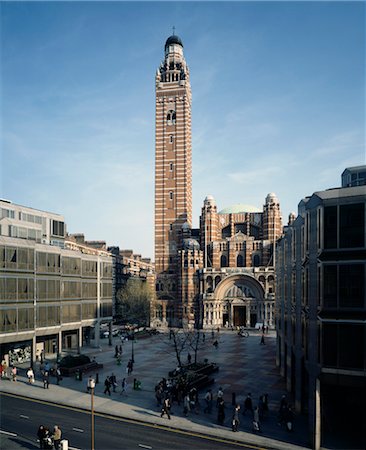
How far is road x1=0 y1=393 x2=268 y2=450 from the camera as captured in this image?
22562 mm

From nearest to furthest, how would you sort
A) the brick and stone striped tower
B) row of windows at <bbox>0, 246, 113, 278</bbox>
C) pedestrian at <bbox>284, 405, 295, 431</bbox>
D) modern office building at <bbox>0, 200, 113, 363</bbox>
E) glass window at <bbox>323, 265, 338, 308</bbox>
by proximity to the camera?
glass window at <bbox>323, 265, 338, 308</bbox> → pedestrian at <bbox>284, 405, 295, 431</bbox> → row of windows at <bbox>0, 246, 113, 278</bbox> → modern office building at <bbox>0, 200, 113, 363</bbox> → the brick and stone striped tower

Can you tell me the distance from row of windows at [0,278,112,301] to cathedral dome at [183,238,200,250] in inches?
1267

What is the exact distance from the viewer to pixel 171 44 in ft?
355

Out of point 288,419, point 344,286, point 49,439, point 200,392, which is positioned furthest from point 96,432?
point 344,286

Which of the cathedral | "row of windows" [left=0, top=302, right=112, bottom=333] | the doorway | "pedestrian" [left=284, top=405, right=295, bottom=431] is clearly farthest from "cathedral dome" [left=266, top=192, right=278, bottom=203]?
"pedestrian" [left=284, top=405, right=295, bottom=431]

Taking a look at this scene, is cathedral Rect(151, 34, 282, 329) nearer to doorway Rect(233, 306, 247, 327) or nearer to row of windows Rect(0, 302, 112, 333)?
doorway Rect(233, 306, 247, 327)

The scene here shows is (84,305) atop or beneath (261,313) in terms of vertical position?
atop

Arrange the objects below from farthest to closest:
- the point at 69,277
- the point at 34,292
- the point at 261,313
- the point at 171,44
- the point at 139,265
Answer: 1. the point at 139,265
2. the point at 171,44
3. the point at 261,313
4. the point at 69,277
5. the point at 34,292

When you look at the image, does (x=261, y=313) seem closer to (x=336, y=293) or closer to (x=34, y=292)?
(x=34, y=292)

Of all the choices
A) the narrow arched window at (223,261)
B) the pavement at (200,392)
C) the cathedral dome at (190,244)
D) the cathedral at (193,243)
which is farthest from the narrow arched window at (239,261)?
the pavement at (200,392)

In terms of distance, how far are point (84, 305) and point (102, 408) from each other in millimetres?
26973

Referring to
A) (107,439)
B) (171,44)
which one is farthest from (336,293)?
(171,44)

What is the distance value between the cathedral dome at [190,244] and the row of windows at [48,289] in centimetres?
3217

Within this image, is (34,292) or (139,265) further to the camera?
(139,265)
